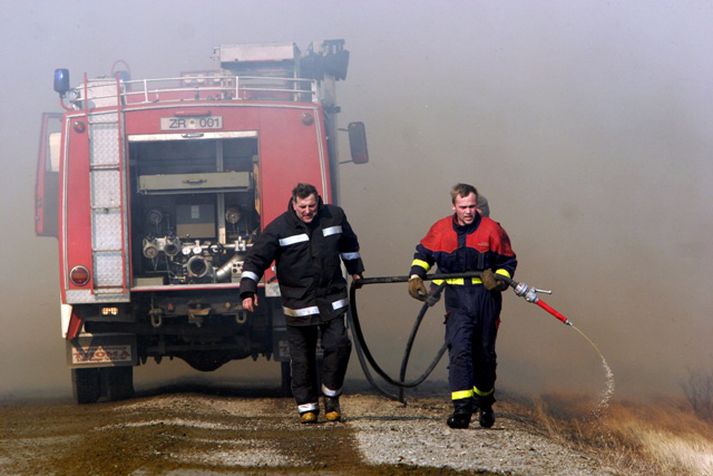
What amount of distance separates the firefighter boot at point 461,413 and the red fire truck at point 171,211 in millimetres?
2994

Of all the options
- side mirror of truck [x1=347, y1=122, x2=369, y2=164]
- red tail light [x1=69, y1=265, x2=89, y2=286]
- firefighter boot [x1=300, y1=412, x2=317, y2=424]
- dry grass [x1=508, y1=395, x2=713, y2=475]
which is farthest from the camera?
side mirror of truck [x1=347, y1=122, x2=369, y2=164]

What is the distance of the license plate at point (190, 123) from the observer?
10672 mm

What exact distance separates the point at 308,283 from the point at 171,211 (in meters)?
3.29

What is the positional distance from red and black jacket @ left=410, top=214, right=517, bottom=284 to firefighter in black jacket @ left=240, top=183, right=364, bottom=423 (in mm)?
636

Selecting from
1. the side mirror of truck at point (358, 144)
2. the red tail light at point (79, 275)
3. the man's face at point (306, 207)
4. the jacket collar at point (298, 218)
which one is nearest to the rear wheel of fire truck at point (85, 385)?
the red tail light at point (79, 275)

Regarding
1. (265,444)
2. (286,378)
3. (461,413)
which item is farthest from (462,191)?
(286,378)

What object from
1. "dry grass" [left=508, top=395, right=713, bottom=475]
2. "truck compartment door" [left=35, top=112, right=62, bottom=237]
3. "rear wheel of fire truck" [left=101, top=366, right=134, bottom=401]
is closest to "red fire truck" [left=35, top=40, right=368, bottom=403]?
"rear wheel of fire truck" [left=101, top=366, right=134, bottom=401]

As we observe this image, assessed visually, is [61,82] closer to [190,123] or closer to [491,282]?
[190,123]

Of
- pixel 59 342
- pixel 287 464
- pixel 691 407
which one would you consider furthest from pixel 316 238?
pixel 59 342

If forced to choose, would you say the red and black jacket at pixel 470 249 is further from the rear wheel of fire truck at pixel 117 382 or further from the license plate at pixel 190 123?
the rear wheel of fire truck at pixel 117 382

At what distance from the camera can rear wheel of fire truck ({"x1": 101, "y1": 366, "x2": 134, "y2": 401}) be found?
11.4 m

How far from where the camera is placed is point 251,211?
36.0ft

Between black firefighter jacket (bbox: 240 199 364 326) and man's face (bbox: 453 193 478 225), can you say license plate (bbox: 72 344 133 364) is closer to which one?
black firefighter jacket (bbox: 240 199 364 326)

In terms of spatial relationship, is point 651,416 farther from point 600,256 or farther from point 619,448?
point 600,256
